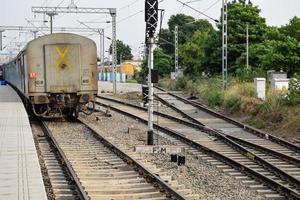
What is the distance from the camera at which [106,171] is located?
11.9m

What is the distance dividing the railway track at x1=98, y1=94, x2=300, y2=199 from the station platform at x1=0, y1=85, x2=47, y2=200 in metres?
4.20

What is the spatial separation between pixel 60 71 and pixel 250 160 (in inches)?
376

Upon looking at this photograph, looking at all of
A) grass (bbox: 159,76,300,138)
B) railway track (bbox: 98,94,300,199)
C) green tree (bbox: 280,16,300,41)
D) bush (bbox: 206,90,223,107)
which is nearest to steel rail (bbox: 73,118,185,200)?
railway track (bbox: 98,94,300,199)

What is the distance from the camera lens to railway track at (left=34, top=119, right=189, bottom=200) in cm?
962

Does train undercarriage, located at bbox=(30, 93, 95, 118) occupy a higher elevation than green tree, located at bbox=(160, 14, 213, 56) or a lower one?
lower

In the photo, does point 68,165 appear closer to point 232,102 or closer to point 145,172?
point 145,172

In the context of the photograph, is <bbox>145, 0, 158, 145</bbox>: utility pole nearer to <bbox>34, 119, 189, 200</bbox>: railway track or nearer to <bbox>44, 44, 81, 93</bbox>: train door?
<bbox>34, 119, 189, 200</bbox>: railway track

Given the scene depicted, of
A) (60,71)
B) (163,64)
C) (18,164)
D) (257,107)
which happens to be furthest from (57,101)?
(163,64)

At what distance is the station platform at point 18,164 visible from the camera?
8406mm

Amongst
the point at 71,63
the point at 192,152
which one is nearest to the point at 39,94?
the point at 71,63

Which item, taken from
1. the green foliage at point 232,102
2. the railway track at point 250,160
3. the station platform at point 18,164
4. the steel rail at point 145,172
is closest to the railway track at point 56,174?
the station platform at point 18,164

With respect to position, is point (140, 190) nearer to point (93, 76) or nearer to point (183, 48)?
point (93, 76)

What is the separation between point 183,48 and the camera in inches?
2201

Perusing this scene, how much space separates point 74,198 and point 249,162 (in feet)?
18.7
